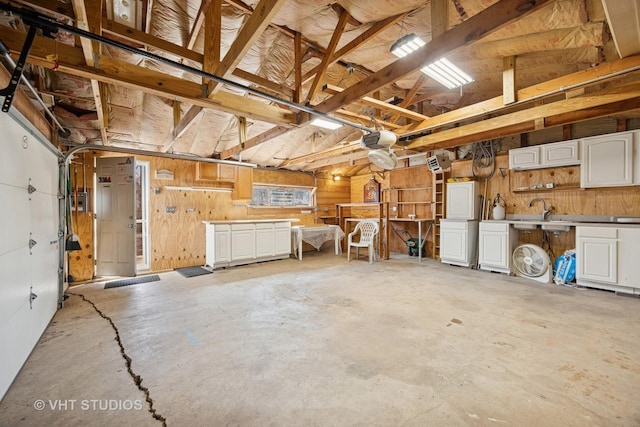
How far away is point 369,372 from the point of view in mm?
1943

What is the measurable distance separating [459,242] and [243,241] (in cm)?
446

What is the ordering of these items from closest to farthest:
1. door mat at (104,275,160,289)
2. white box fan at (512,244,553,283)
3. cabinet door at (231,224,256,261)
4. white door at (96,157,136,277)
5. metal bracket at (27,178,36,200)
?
metal bracket at (27,178,36,200) → white door at (96,157,136,277) → door mat at (104,275,160,289) → white box fan at (512,244,553,283) → cabinet door at (231,224,256,261)

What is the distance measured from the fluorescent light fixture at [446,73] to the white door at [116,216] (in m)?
4.32

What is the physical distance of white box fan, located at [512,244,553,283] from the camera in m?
4.40

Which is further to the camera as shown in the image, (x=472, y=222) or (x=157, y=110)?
(x=472, y=222)

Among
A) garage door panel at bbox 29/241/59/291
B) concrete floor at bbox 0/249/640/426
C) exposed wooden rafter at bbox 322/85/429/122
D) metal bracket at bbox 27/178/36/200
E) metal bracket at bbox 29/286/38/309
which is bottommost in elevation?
concrete floor at bbox 0/249/640/426

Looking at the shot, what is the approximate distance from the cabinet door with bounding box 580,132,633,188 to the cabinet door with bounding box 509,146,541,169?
1.90 ft

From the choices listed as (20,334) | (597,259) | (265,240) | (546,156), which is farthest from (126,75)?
(597,259)

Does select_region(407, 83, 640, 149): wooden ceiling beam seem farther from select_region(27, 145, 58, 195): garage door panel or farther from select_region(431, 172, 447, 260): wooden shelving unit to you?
select_region(27, 145, 58, 195): garage door panel

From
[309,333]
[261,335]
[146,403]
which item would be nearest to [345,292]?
[309,333]

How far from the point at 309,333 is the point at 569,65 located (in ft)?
14.2

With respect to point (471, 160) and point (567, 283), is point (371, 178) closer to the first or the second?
point (471, 160)

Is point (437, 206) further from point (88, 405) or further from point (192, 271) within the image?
point (88, 405)

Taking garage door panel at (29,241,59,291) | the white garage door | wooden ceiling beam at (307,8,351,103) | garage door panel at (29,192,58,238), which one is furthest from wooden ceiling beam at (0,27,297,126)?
garage door panel at (29,241,59,291)
